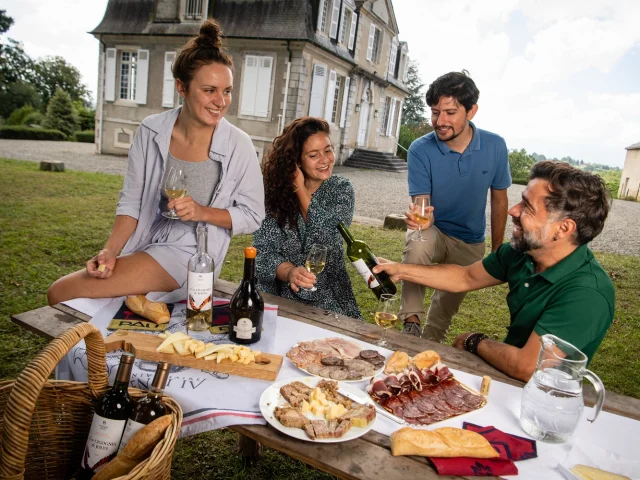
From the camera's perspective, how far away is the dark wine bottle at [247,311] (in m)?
2.18

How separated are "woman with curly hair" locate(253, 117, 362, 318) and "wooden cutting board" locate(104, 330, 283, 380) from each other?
1.46 meters

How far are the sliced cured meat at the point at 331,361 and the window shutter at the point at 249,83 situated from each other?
17.4 m

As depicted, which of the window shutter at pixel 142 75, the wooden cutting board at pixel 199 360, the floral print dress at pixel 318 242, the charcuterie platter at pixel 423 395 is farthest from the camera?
the window shutter at pixel 142 75

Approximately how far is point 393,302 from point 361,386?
1.50 ft

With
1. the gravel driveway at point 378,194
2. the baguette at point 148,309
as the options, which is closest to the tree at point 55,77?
the gravel driveway at point 378,194

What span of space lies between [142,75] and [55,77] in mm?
30185

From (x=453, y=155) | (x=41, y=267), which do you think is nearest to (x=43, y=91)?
(x=41, y=267)

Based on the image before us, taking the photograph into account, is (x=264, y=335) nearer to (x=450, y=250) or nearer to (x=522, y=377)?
(x=522, y=377)

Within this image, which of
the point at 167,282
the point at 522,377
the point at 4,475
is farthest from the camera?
the point at 167,282

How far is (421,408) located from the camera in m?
1.82

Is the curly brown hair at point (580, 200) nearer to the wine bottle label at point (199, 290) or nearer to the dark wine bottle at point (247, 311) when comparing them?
the dark wine bottle at point (247, 311)

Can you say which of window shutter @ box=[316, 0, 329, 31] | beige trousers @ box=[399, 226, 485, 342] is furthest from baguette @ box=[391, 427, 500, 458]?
window shutter @ box=[316, 0, 329, 31]

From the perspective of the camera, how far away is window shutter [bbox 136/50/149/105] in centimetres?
1920

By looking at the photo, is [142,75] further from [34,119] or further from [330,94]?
[34,119]
